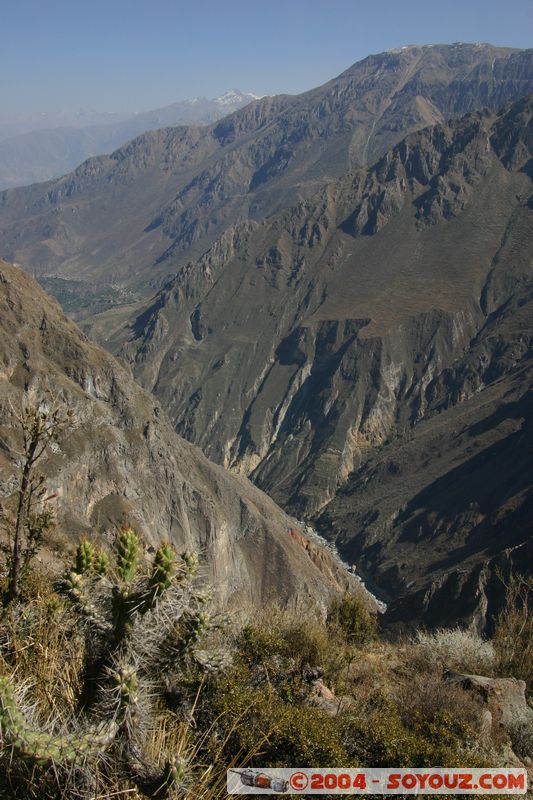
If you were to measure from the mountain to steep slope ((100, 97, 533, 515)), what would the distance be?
1.47 feet

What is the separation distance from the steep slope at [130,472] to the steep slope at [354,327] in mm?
53938

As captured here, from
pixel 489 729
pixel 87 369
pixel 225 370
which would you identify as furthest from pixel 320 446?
pixel 489 729

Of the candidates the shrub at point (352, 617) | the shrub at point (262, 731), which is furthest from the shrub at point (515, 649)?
the shrub at point (352, 617)

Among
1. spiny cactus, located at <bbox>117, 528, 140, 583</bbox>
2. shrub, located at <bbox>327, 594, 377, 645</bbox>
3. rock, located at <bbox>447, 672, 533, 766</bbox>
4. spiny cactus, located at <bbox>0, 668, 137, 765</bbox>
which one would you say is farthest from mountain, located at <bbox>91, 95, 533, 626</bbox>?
spiny cactus, located at <bbox>0, 668, 137, 765</bbox>

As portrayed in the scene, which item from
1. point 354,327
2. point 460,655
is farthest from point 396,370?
point 460,655

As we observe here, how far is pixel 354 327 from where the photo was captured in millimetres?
156500

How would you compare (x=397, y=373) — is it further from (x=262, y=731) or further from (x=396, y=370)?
(x=262, y=731)

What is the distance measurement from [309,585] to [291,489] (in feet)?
222

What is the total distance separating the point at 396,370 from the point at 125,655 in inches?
5732

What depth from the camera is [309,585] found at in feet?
212

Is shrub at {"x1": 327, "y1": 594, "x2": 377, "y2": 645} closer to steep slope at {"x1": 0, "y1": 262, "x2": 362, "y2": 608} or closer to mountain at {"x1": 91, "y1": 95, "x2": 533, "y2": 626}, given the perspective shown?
steep slope at {"x1": 0, "y1": 262, "x2": 362, "y2": 608}

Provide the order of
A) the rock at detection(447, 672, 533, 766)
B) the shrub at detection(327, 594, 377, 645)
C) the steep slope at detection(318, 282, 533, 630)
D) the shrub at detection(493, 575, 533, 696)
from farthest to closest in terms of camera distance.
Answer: the steep slope at detection(318, 282, 533, 630)
the shrub at detection(327, 594, 377, 645)
the shrub at detection(493, 575, 533, 696)
the rock at detection(447, 672, 533, 766)

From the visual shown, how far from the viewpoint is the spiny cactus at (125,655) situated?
6.32 m

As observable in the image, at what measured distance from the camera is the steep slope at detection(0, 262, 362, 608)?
5606 centimetres
